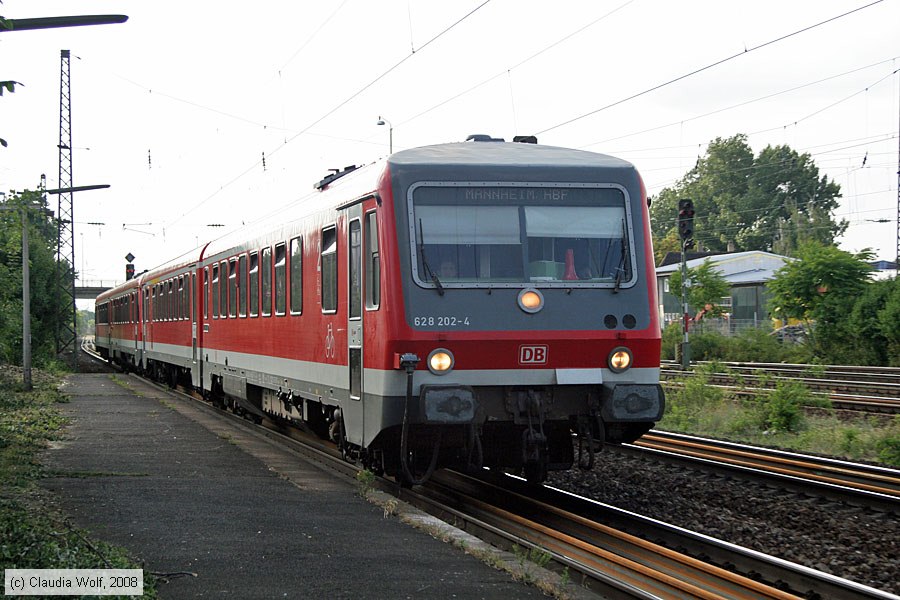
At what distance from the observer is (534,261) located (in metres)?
9.49

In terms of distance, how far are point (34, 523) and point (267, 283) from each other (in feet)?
22.9

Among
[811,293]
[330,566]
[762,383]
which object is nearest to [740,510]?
[330,566]

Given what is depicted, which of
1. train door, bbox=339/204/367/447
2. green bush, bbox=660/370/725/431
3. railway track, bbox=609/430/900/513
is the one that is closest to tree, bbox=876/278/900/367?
green bush, bbox=660/370/725/431

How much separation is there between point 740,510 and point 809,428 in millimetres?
7930

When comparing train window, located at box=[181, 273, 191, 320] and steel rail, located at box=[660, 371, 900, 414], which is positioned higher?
train window, located at box=[181, 273, 191, 320]

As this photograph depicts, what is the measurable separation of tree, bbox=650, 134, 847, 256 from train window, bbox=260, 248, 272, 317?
2963 inches

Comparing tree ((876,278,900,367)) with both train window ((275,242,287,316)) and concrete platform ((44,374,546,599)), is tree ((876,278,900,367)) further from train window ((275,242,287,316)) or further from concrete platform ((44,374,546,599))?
→ train window ((275,242,287,316))

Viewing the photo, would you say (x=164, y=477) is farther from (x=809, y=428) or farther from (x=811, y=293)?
(x=811, y=293)

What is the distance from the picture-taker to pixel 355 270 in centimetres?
1027

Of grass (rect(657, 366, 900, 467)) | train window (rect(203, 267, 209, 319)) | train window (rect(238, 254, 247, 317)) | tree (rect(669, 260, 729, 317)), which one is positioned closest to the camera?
grass (rect(657, 366, 900, 467))

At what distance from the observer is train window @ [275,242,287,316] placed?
13.5m

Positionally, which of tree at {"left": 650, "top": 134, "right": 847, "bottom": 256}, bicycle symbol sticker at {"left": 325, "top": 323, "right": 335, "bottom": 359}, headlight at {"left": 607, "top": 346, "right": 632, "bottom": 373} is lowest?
headlight at {"left": 607, "top": 346, "right": 632, "bottom": 373}

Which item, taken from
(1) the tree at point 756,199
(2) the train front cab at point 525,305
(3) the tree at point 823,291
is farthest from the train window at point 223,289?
(1) the tree at point 756,199

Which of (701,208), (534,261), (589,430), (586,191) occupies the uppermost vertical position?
(701,208)
